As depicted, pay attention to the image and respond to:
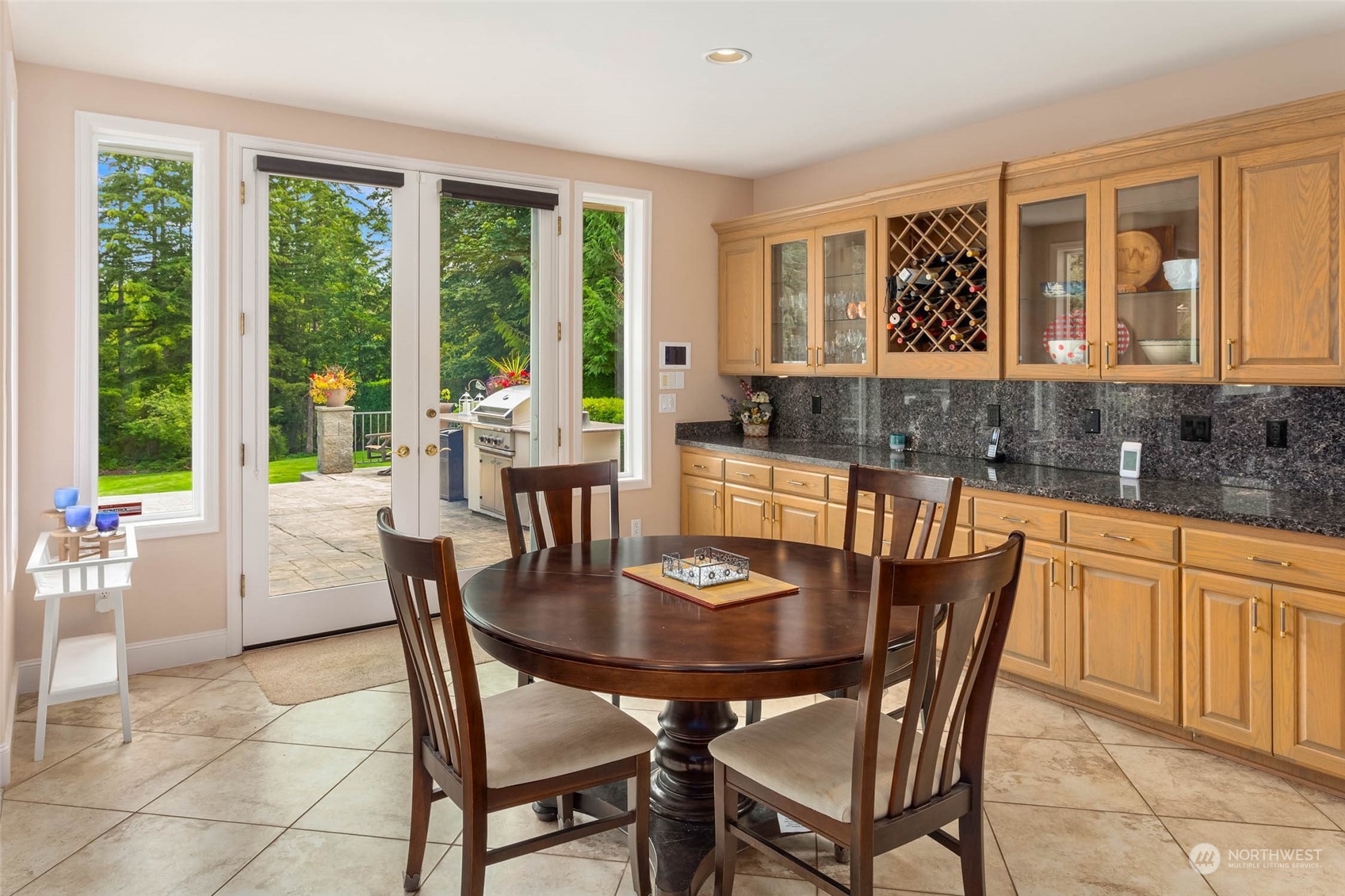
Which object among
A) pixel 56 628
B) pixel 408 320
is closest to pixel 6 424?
pixel 56 628

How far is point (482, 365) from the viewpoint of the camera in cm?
464

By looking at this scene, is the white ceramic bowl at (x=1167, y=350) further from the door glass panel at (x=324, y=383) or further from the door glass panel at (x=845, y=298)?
the door glass panel at (x=324, y=383)

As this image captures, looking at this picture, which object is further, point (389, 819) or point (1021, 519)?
point (1021, 519)

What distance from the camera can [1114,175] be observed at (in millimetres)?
3428

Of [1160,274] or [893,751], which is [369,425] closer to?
[893,751]

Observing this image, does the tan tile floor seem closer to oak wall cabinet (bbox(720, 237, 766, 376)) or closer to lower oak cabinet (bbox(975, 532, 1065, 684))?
lower oak cabinet (bbox(975, 532, 1065, 684))

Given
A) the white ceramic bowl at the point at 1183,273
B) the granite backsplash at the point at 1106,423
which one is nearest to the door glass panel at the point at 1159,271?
the white ceramic bowl at the point at 1183,273

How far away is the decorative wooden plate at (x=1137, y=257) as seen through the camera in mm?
3326

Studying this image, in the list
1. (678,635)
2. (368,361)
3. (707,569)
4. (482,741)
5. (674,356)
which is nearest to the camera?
(482,741)

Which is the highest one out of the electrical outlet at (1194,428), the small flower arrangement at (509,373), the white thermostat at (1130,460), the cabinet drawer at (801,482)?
the small flower arrangement at (509,373)

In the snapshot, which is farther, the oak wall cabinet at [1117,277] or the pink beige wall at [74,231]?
the pink beige wall at [74,231]

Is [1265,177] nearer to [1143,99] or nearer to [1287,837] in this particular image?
[1143,99]

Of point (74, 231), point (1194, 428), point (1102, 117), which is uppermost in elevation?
point (1102, 117)

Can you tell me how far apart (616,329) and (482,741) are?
3621mm
